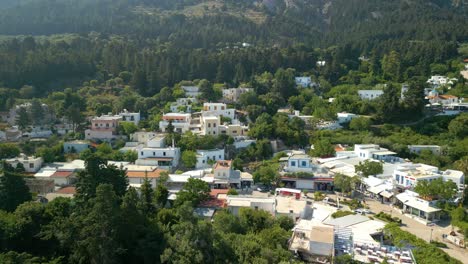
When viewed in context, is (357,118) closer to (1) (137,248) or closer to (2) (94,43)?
(1) (137,248)

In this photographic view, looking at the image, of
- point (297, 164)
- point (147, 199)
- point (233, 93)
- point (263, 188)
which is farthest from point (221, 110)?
point (147, 199)

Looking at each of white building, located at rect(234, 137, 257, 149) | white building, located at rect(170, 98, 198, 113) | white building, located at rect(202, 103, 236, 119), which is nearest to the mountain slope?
white building, located at rect(170, 98, 198, 113)

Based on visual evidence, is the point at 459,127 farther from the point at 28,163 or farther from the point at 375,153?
the point at 28,163

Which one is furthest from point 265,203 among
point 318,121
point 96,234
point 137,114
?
point 137,114

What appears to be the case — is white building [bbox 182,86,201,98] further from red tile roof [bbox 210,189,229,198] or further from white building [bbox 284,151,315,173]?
red tile roof [bbox 210,189,229,198]

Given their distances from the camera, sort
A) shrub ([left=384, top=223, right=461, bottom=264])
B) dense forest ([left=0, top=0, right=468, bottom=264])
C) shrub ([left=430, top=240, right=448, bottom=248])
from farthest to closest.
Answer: shrub ([left=430, top=240, right=448, bottom=248]) → shrub ([left=384, top=223, right=461, bottom=264]) → dense forest ([left=0, top=0, right=468, bottom=264])

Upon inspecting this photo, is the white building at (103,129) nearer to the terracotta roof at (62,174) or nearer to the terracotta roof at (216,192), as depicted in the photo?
the terracotta roof at (62,174)
